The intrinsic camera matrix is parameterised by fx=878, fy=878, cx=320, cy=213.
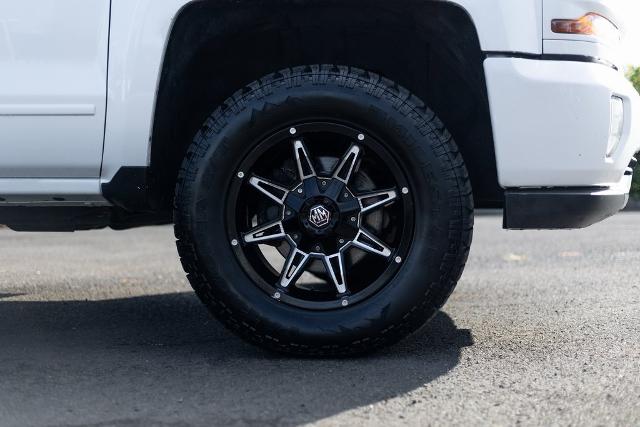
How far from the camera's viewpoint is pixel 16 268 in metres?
6.12

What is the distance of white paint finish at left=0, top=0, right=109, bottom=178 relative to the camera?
313cm

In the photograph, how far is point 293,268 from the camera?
3170mm

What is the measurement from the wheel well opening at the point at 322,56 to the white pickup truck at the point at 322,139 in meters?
0.01

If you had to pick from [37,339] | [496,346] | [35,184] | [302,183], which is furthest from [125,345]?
[496,346]

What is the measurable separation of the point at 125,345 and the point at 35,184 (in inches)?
29.0

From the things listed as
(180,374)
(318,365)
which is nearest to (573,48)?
(318,365)

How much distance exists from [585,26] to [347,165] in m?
0.95

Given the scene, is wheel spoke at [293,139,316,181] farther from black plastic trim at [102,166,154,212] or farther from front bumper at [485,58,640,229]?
front bumper at [485,58,640,229]

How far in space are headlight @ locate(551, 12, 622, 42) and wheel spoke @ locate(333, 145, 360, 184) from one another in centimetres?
80

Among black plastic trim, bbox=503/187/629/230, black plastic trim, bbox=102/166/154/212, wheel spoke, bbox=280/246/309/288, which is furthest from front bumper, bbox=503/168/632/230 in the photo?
black plastic trim, bbox=102/166/154/212

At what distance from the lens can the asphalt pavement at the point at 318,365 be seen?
2521 mm

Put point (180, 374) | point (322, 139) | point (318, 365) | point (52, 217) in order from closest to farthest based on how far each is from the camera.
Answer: point (180, 374)
point (318, 365)
point (322, 139)
point (52, 217)

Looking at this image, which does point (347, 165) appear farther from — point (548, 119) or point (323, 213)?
point (548, 119)

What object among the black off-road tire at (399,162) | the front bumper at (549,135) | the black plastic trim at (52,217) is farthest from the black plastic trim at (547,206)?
the black plastic trim at (52,217)
